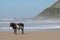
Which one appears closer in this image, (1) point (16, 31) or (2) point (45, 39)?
(2) point (45, 39)

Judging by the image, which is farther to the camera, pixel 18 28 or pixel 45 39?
pixel 18 28

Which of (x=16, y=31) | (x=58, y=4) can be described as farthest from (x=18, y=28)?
(x=58, y=4)

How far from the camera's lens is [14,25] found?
502 inches

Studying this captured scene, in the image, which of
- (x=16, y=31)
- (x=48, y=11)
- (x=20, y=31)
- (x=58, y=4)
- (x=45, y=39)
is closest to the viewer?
(x=45, y=39)

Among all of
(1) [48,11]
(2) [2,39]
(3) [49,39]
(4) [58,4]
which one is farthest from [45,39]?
(4) [58,4]

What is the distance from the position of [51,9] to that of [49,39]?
61.5 meters

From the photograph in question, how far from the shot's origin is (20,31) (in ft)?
44.7

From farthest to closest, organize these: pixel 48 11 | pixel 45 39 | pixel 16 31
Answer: pixel 48 11
pixel 16 31
pixel 45 39

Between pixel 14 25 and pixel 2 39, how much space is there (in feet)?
9.66

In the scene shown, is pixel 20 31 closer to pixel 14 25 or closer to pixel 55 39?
pixel 14 25

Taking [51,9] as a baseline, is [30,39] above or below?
below

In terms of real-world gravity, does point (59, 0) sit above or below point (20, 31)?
above

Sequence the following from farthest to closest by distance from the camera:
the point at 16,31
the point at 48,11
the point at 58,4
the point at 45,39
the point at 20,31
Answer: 1. the point at 58,4
2. the point at 48,11
3. the point at 20,31
4. the point at 16,31
5. the point at 45,39

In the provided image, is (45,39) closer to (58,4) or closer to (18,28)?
(18,28)
